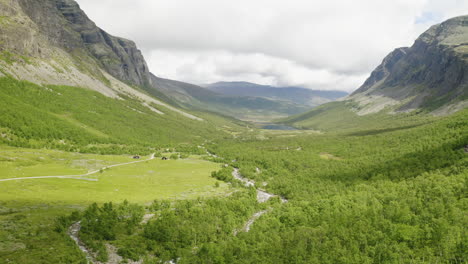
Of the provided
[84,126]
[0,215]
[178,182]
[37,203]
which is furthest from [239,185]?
[84,126]

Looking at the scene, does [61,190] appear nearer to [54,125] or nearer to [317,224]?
[317,224]

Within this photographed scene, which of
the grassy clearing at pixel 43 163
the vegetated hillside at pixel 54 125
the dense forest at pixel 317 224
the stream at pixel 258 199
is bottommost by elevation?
the stream at pixel 258 199

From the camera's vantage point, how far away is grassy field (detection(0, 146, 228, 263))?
4238 cm

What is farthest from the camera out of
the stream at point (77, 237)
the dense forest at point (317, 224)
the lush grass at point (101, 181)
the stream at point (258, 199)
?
the stream at point (258, 199)

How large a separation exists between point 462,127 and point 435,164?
198 feet

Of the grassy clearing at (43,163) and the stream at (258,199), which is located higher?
the grassy clearing at (43,163)

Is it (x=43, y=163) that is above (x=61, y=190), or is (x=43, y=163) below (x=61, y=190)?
above

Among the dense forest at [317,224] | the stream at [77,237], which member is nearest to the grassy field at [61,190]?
the stream at [77,237]

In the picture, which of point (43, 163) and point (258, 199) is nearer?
point (43, 163)

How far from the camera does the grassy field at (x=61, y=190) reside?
4238 cm

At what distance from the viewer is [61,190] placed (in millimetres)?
71500

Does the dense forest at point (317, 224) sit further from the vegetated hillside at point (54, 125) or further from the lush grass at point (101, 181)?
the vegetated hillside at point (54, 125)

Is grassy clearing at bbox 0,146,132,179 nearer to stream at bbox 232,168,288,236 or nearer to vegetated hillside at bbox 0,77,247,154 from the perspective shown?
vegetated hillside at bbox 0,77,247,154

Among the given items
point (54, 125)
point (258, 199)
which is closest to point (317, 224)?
point (258, 199)
